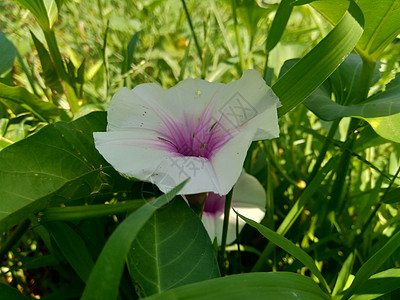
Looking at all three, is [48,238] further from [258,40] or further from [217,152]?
[258,40]

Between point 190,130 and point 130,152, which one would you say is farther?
point 190,130

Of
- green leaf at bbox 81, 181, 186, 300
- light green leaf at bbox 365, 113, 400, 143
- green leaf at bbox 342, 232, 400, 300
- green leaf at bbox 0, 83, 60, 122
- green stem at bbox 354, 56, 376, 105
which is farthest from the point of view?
green leaf at bbox 0, 83, 60, 122

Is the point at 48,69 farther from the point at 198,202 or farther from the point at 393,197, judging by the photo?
the point at 393,197

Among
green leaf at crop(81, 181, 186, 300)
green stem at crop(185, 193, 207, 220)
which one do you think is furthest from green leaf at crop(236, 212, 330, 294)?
green leaf at crop(81, 181, 186, 300)

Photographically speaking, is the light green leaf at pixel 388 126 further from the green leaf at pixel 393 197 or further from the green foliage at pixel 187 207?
the green leaf at pixel 393 197

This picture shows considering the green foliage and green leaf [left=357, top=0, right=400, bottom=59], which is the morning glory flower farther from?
green leaf [left=357, top=0, right=400, bottom=59]

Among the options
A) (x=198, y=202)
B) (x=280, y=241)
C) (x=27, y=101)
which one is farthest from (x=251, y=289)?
(x=27, y=101)
